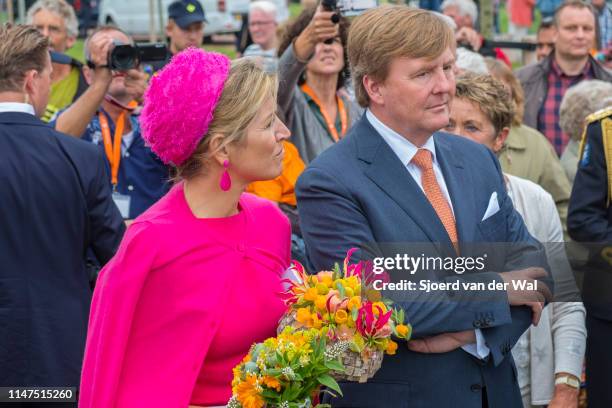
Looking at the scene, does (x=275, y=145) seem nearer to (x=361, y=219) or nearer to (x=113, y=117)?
(x=361, y=219)

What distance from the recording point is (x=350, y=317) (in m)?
2.79

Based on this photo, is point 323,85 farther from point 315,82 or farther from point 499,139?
point 499,139

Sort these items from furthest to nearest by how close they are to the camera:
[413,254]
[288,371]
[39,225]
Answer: [39,225], [413,254], [288,371]

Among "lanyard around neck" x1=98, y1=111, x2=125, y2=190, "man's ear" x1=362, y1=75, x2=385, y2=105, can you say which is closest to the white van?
"lanyard around neck" x1=98, y1=111, x2=125, y2=190

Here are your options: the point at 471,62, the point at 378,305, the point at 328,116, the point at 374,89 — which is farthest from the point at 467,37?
the point at 378,305

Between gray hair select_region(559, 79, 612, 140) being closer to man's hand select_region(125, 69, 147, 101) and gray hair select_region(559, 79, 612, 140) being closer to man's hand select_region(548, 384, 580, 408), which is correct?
man's hand select_region(548, 384, 580, 408)

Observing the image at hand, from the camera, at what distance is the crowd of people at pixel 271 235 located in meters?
3.04

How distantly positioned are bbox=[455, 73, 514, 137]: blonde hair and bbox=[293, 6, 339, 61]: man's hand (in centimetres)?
103

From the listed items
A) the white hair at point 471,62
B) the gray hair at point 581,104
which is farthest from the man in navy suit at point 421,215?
the white hair at point 471,62

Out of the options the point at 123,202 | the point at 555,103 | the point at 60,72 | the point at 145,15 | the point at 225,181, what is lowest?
the point at 145,15

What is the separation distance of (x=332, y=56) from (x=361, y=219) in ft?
10.4

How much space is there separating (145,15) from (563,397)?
17712mm

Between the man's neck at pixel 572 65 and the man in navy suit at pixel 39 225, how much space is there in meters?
4.81

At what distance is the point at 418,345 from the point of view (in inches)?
125
